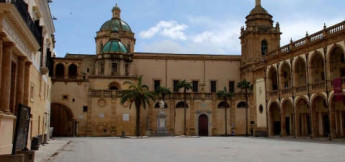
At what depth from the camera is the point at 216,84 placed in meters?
65.6

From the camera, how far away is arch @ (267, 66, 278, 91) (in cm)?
4766

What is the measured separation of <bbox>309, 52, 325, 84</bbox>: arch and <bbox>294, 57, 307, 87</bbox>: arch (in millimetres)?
1582

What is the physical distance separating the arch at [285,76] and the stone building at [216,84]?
0.11m

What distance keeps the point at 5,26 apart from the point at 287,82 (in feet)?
125

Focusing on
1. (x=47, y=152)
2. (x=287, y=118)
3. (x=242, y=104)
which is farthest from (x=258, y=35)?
(x=47, y=152)

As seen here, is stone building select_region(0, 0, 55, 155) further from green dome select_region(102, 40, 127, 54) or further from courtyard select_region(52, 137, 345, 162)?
green dome select_region(102, 40, 127, 54)

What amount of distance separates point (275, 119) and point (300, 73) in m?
7.46

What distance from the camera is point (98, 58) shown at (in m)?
59.6

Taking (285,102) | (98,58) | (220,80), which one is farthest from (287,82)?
(98,58)

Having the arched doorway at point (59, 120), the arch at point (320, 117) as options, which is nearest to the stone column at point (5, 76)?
the arch at point (320, 117)

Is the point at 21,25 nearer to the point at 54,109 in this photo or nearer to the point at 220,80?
the point at 54,109

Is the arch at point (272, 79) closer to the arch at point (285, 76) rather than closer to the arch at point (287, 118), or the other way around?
the arch at point (285, 76)

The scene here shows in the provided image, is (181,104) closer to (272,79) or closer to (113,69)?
(113,69)

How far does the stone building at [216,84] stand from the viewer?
129 feet
